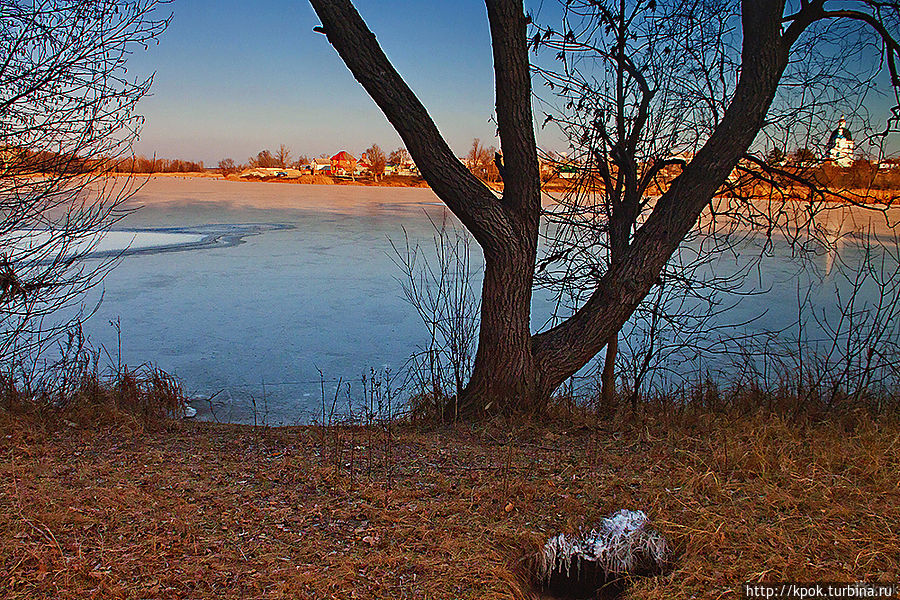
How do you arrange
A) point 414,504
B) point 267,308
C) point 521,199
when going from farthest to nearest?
point 267,308, point 521,199, point 414,504

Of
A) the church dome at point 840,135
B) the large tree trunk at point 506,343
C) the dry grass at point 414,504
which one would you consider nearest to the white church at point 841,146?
the church dome at point 840,135

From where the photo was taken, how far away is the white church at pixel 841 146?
438cm

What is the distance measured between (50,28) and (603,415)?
397 cm

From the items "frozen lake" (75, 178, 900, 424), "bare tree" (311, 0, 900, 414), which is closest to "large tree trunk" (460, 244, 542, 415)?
"bare tree" (311, 0, 900, 414)

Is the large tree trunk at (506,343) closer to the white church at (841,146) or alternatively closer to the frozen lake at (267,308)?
the frozen lake at (267,308)

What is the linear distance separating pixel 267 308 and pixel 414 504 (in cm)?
480

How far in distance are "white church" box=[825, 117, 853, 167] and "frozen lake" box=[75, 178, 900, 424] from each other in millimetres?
2508

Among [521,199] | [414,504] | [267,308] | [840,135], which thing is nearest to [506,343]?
[521,199]

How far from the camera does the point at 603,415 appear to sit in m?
4.33

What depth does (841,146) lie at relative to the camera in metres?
4.43

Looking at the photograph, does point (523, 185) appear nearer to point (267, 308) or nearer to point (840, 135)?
point (840, 135)

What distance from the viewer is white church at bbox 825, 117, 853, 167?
4.38 meters

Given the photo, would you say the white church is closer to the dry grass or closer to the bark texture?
the bark texture

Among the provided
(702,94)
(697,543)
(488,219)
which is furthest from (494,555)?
(702,94)
